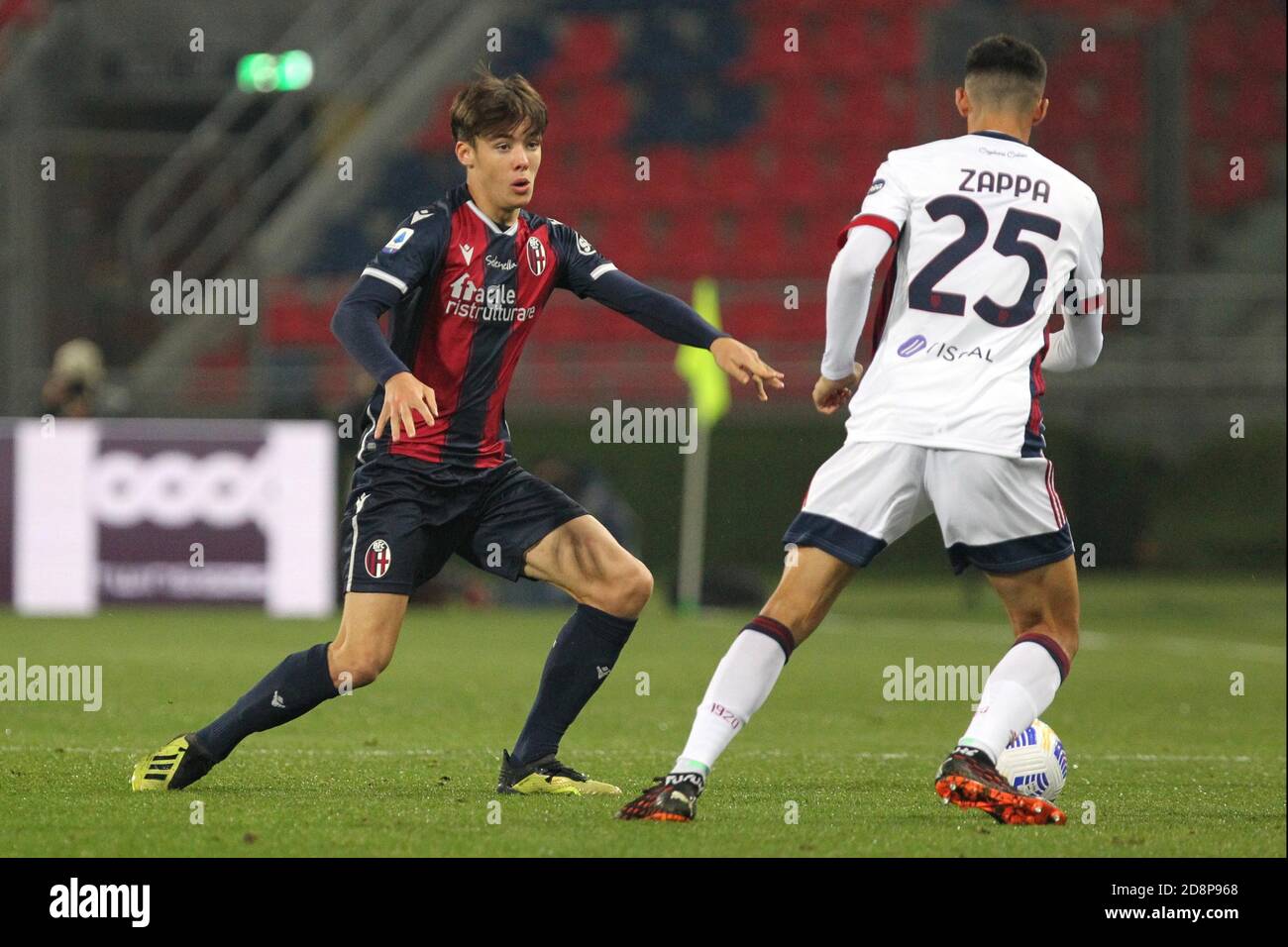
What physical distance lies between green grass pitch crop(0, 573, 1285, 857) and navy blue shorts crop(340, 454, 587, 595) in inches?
25.8

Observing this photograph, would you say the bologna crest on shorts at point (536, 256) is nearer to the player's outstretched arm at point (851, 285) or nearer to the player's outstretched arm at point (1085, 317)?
the player's outstretched arm at point (851, 285)

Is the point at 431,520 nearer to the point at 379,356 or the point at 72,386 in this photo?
the point at 379,356

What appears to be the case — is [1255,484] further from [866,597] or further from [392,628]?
[392,628]

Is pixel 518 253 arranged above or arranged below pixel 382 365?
above

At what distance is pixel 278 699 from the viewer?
5.46 m

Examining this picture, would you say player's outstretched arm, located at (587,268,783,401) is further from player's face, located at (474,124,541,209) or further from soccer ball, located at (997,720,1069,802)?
soccer ball, located at (997,720,1069,802)

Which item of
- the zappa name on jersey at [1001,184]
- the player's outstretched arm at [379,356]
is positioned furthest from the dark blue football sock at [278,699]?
the zappa name on jersey at [1001,184]

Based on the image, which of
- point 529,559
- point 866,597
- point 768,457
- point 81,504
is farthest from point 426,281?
point 768,457

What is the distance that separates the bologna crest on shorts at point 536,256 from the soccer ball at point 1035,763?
6.30 feet

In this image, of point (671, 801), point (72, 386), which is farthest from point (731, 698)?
point (72, 386)

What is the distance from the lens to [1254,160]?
21031 mm

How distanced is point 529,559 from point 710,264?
16.5 meters

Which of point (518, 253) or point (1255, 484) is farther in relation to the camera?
point (1255, 484)

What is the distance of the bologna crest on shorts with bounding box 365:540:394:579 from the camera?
5.48m
